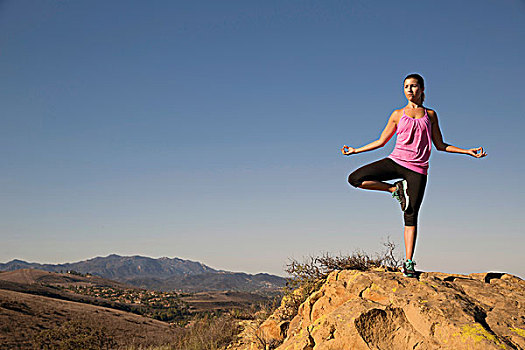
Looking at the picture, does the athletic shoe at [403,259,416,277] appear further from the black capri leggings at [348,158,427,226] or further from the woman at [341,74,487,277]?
the black capri leggings at [348,158,427,226]

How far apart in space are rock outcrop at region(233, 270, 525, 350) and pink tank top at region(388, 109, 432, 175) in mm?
1628

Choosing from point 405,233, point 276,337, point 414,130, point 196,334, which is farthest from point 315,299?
point 196,334

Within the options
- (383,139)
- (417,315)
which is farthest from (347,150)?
(417,315)

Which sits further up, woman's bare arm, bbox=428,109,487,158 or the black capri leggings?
woman's bare arm, bbox=428,109,487,158

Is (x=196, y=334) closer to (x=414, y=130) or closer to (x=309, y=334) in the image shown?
(x=309, y=334)

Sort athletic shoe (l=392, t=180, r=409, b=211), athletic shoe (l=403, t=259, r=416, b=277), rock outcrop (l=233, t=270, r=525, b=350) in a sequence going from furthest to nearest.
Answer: athletic shoe (l=392, t=180, r=409, b=211) → athletic shoe (l=403, t=259, r=416, b=277) → rock outcrop (l=233, t=270, r=525, b=350)

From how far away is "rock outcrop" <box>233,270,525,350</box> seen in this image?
180 inches

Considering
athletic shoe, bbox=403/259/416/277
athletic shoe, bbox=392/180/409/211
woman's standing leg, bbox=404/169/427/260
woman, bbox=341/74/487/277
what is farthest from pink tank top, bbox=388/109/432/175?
athletic shoe, bbox=403/259/416/277

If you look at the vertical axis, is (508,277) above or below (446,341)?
above

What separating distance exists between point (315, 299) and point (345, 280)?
25.9 inches

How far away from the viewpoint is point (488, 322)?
4867 millimetres

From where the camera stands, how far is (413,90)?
5.93 metres

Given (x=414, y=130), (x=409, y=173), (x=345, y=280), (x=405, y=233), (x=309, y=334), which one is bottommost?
(x=309, y=334)

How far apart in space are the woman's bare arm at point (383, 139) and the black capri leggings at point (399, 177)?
0.28 meters
